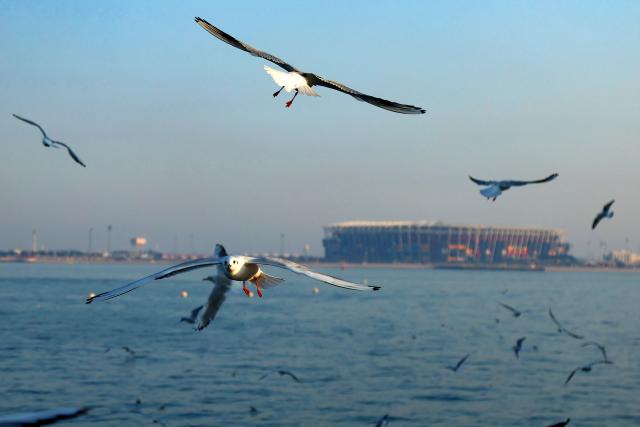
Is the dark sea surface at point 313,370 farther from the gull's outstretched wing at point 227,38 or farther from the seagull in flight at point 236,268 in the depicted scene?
the gull's outstretched wing at point 227,38

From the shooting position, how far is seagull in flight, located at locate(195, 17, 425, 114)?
8266 mm

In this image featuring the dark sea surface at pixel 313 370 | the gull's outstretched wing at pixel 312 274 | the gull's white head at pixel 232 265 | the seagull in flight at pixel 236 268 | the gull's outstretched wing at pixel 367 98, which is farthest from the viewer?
the dark sea surface at pixel 313 370

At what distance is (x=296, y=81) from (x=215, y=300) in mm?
2268

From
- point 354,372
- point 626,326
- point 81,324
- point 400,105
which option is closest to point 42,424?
point 400,105

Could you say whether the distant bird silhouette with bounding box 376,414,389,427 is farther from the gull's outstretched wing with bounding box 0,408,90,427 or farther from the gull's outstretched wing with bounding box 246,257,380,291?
the gull's outstretched wing with bounding box 0,408,90,427

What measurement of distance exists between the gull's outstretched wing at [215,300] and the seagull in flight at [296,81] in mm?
1948

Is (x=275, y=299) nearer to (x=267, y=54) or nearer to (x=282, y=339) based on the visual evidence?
(x=282, y=339)

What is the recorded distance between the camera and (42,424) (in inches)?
177

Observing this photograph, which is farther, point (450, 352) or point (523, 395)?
point (450, 352)

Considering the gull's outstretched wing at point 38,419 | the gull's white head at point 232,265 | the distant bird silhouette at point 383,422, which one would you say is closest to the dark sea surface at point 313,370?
the distant bird silhouette at point 383,422

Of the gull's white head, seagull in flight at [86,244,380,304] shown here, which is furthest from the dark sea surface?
the gull's white head

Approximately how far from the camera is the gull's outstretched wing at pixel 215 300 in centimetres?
901

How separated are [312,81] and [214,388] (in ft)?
87.3

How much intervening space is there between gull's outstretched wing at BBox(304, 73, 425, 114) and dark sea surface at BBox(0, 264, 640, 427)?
13.4ft
